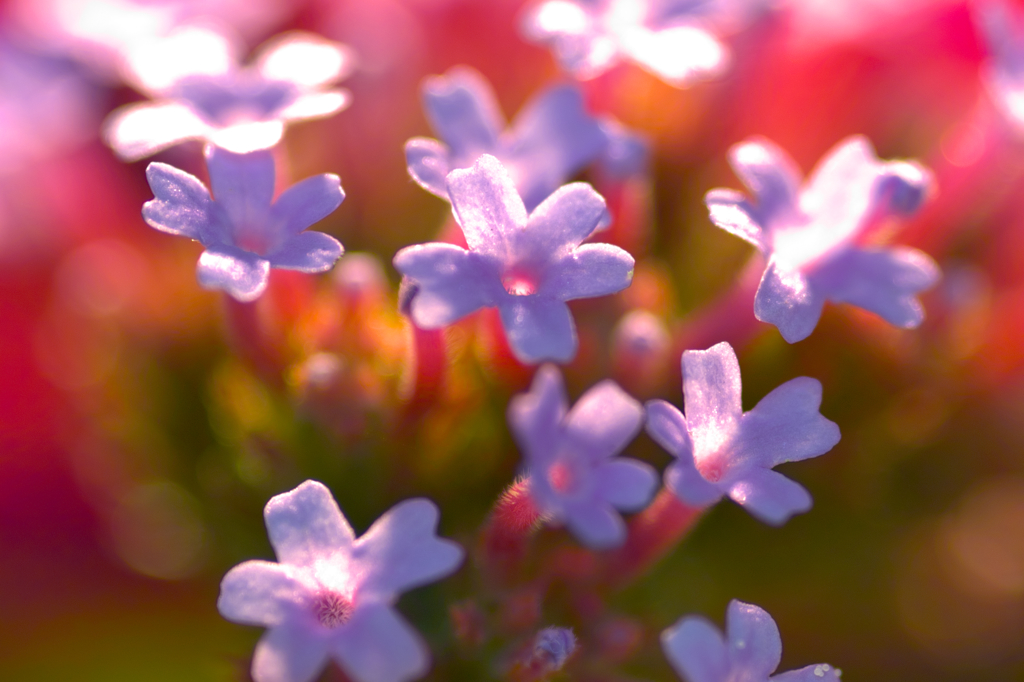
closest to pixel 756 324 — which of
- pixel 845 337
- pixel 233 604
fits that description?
pixel 845 337

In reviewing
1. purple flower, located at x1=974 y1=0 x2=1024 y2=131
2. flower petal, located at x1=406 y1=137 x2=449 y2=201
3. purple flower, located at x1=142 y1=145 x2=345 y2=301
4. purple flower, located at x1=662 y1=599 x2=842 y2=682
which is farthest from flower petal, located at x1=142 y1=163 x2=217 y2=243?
purple flower, located at x1=974 y1=0 x2=1024 y2=131

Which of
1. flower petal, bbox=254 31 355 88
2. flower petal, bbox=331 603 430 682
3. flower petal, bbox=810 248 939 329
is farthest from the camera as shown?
flower petal, bbox=254 31 355 88

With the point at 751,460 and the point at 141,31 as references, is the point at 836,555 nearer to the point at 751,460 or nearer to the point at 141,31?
the point at 751,460

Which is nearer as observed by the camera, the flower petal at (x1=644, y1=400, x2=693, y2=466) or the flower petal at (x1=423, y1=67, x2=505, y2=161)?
the flower petal at (x1=644, y1=400, x2=693, y2=466)

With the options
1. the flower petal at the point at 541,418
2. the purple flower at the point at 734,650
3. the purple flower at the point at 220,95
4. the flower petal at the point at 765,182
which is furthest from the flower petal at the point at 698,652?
the purple flower at the point at 220,95

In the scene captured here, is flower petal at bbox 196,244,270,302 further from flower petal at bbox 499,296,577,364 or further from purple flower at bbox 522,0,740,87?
purple flower at bbox 522,0,740,87

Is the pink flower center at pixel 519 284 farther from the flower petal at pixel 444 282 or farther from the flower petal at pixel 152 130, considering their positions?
the flower petal at pixel 152 130

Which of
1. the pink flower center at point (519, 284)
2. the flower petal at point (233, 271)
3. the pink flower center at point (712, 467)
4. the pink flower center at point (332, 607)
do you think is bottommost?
the pink flower center at point (332, 607)
